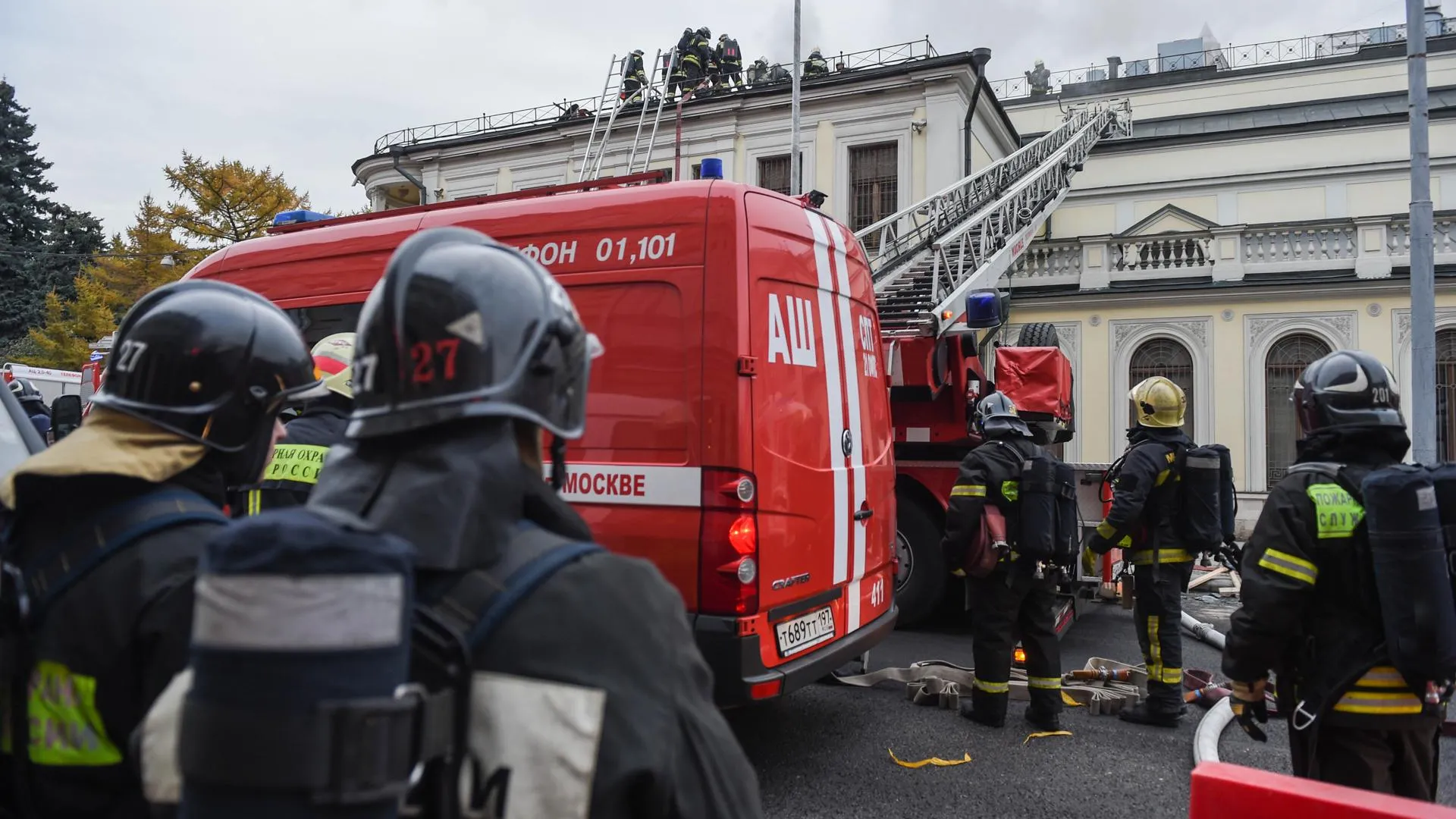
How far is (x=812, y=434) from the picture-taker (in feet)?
14.2

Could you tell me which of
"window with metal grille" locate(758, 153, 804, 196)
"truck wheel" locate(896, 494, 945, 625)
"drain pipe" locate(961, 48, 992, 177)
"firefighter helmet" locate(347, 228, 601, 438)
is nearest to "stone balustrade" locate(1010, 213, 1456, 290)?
"drain pipe" locate(961, 48, 992, 177)

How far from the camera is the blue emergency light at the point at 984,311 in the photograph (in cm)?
755

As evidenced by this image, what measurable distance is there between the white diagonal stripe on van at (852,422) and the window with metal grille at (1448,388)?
54.9ft

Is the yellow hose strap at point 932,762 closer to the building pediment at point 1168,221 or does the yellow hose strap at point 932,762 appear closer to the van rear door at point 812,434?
the van rear door at point 812,434

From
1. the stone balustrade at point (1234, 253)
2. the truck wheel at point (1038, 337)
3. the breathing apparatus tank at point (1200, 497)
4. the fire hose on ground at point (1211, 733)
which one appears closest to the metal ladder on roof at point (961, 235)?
the stone balustrade at point (1234, 253)

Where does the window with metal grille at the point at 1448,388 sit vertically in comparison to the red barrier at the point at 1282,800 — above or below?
above

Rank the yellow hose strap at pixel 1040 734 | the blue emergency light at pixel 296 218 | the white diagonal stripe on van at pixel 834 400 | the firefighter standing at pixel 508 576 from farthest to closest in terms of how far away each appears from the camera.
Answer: the blue emergency light at pixel 296 218, the yellow hose strap at pixel 1040 734, the white diagonal stripe on van at pixel 834 400, the firefighter standing at pixel 508 576

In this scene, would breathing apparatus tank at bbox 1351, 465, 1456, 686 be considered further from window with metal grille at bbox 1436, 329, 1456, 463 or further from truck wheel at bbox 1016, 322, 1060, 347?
window with metal grille at bbox 1436, 329, 1456, 463

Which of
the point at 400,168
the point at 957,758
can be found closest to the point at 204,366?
the point at 957,758

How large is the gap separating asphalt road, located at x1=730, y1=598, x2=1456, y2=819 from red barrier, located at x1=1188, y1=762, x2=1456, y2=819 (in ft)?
5.08

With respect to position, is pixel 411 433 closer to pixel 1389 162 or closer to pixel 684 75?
pixel 684 75

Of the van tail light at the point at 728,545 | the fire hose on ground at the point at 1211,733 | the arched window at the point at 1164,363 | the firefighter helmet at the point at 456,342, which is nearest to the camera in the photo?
the firefighter helmet at the point at 456,342

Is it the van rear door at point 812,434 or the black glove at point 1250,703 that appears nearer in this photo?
the black glove at point 1250,703

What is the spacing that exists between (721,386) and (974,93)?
18.2 m
